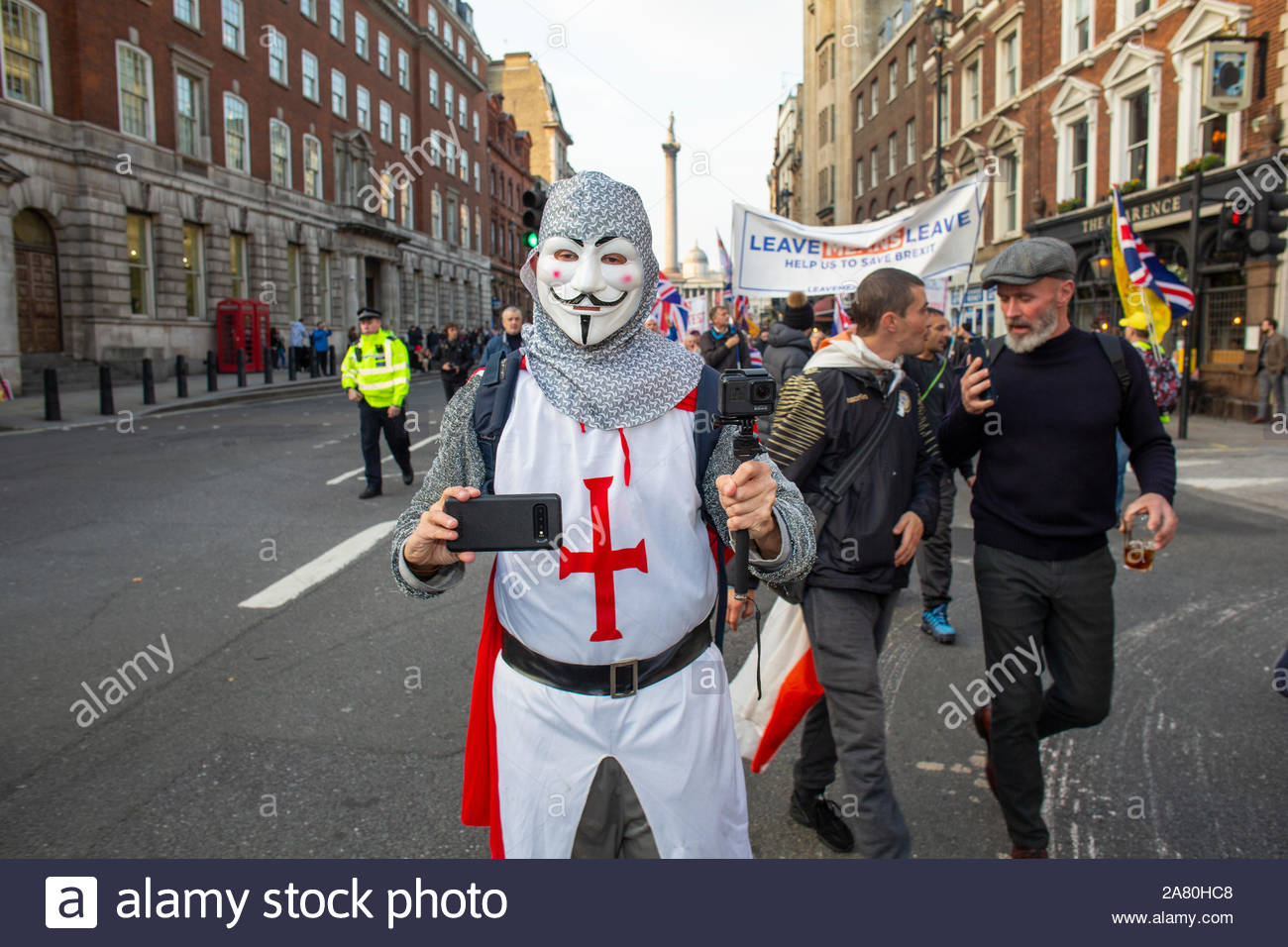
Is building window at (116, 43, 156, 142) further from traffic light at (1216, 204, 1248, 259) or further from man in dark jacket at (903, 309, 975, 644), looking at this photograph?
man in dark jacket at (903, 309, 975, 644)

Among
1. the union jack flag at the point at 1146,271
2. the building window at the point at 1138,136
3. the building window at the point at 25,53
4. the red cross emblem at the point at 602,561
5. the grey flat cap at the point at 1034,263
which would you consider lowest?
the red cross emblem at the point at 602,561

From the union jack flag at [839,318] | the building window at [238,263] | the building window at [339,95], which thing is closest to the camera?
the union jack flag at [839,318]

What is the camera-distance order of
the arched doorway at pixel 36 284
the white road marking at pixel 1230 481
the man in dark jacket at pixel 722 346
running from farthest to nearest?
the arched doorway at pixel 36 284, the man in dark jacket at pixel 722 346, the white road marking at pixel 1230 481

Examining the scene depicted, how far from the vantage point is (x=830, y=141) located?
49.2m

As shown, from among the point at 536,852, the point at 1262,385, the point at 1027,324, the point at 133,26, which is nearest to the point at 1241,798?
the point at 1027,324

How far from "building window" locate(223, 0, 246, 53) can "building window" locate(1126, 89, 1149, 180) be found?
84.7ft

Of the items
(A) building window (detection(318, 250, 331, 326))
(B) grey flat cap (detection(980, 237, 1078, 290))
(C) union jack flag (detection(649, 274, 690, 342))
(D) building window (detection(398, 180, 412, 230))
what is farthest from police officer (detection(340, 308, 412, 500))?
(D) building window (detection(398, 180, 412, 230))

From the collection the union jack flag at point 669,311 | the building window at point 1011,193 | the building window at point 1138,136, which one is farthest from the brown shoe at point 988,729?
the building window at point 1011,193


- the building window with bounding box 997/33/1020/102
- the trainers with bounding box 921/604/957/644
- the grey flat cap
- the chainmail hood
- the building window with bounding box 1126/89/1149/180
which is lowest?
the trainers with bounding box 921/604/957/644

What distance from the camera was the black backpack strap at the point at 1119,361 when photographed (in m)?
3.20

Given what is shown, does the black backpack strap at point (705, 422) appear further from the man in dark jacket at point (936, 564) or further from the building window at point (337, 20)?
the building window at point (337, 20)

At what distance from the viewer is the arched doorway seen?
21.9 m

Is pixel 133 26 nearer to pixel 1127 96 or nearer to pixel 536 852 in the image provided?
pixel 1127 96

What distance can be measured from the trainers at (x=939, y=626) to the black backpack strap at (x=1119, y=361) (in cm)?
242
